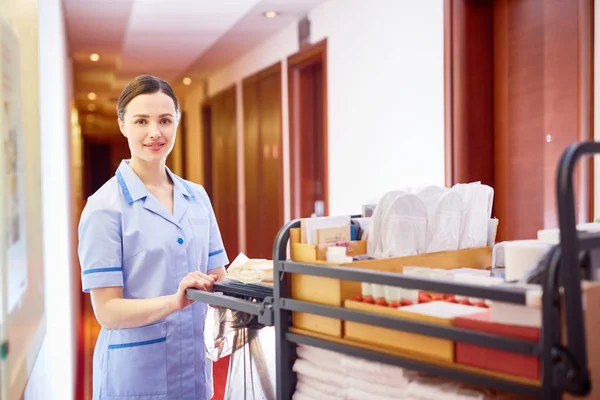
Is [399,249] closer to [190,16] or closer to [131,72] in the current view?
[190,16]

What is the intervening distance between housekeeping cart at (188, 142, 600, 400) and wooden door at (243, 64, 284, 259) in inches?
173

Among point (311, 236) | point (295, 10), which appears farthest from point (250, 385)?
point (295, 10)

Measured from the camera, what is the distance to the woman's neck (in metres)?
1.83

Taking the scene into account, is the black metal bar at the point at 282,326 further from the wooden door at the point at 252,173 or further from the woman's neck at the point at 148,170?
the wooden door at the point at 252,173

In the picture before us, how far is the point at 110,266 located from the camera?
1.64 meters

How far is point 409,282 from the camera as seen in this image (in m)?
1.07

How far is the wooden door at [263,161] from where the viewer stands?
575 cm

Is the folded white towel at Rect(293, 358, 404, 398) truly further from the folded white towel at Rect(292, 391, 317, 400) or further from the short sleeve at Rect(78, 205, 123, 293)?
the short sleeve at Rect(78, 205, 123, 293)

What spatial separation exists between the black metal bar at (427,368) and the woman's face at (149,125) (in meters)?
0.76

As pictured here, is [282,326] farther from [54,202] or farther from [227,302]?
[54,202]

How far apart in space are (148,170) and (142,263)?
0.93 ft

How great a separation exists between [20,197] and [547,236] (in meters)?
1.40

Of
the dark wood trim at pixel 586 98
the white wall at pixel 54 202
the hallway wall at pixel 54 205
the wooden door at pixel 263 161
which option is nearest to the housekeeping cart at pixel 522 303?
the dark wood trim at pixel 586 98

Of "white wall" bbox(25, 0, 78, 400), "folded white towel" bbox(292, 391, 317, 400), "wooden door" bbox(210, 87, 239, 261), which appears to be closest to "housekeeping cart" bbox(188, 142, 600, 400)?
"folded white towel" bbox(292, 391, 317, 400)
